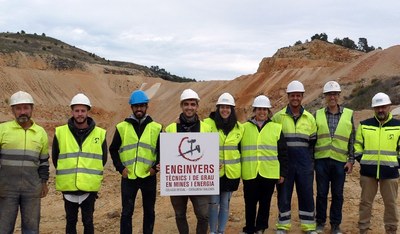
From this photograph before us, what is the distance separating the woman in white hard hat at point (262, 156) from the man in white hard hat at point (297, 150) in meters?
0.28

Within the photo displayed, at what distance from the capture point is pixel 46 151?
6352mm

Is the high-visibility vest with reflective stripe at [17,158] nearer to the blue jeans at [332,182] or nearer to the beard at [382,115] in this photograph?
the blue jeans at [332,182]

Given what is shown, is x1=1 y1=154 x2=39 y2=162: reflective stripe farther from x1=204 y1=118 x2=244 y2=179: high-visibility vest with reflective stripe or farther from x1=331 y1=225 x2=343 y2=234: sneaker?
x1=331 y1=225 x2=343 y2=234: sneaker

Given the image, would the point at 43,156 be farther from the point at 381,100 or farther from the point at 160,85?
the point at 160,85

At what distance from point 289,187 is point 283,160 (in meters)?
0.56

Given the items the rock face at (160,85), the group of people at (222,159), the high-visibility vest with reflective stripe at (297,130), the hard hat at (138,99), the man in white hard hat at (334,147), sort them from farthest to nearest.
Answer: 1. the rock face at (160,85)
2. the man in white hard hat at (334,147)
3. the high-visibility vest with reflective stripe at (297,130)
4. the hard hat at (138,99)
5. the group of people at (222,159)

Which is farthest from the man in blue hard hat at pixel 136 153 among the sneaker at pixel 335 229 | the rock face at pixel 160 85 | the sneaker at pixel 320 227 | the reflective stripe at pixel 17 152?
the sneaker at pixel 335 229

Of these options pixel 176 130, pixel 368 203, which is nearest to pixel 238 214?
pixel 368 203

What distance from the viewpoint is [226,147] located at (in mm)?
6621

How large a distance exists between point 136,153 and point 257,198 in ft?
5.98

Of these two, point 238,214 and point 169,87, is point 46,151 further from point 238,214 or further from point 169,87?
point 169,87

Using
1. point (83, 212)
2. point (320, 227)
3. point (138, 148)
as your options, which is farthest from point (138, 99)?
point (320, 227)

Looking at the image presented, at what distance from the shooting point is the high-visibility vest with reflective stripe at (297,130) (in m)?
7.02

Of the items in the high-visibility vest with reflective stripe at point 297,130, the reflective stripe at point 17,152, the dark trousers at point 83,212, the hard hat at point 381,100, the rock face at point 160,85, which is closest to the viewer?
the reflective stripe at point 17,152
